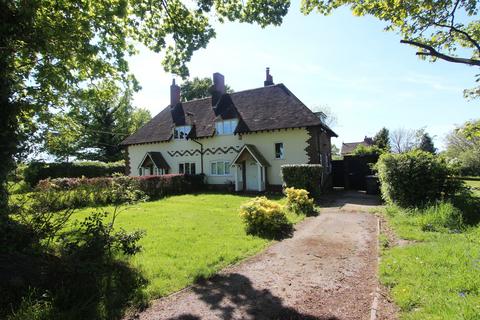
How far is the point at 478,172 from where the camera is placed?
40.2m

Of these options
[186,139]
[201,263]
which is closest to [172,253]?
[201,263]

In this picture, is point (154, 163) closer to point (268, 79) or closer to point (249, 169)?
point (249, 169)

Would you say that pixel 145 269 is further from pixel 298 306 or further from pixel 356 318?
pixel 356 318

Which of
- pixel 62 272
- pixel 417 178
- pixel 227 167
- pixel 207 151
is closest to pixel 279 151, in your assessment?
pixel 227 167

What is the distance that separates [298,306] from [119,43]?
8.24 meters

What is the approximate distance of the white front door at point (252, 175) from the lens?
74.6 feet

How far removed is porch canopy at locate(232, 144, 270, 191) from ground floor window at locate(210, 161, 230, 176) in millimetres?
797

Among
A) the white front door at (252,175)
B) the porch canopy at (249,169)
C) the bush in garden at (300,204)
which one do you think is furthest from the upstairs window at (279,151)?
the bush in garden at (300,204)

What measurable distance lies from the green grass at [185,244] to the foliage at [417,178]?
4.20 meters

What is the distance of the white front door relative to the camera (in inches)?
896

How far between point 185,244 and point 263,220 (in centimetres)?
274

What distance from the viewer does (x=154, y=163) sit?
26.7 metres

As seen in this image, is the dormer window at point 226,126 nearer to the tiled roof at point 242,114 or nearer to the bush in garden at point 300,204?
the tiled roof at point 242,114

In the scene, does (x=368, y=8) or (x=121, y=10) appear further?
A: (x=368, y=8)
